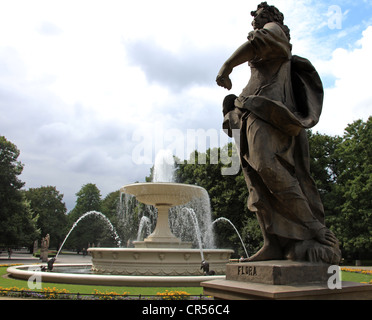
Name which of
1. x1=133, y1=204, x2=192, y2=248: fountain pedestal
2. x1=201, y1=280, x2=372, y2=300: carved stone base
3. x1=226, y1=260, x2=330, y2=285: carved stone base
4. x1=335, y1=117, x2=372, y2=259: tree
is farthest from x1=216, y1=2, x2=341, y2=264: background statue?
x1=335, y1=117, x2=372, y2=259: tree

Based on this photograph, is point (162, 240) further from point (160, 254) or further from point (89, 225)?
point (89, 225)

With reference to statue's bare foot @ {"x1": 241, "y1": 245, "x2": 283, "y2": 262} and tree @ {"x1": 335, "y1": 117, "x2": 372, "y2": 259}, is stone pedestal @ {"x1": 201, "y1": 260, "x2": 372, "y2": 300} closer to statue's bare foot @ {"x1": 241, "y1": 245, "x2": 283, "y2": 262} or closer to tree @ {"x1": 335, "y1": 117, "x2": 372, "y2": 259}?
statue's bare foot @ {"x1": 241, "y1": 245, "x2": 283, "y2": 262}

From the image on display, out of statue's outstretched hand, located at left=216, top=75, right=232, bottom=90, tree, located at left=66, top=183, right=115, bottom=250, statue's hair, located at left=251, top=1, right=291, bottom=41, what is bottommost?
tree, located at left=66, top=183, right=115, bottom=250

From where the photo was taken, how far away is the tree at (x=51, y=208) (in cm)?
5781

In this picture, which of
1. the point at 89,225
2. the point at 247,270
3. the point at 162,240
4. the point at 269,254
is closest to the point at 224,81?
the point at 269,254

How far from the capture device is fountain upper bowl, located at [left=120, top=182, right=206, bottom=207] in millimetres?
15922

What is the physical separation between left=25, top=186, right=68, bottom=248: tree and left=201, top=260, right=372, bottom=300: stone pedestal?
189ft

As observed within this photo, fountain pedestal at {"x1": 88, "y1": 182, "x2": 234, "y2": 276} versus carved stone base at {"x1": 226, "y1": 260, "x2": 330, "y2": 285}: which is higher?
carved stone base at {"x1": 226, "y1": 260, "x2": 330, "y2": 285}

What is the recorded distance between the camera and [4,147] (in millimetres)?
33625

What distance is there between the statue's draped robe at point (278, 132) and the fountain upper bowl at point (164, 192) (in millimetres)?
11569

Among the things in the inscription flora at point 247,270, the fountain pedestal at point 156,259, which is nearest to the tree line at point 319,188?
the fountain pedestal at point 156,259

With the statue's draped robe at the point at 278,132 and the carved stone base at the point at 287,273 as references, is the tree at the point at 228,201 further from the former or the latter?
the carved stone base at the point at 287,273
